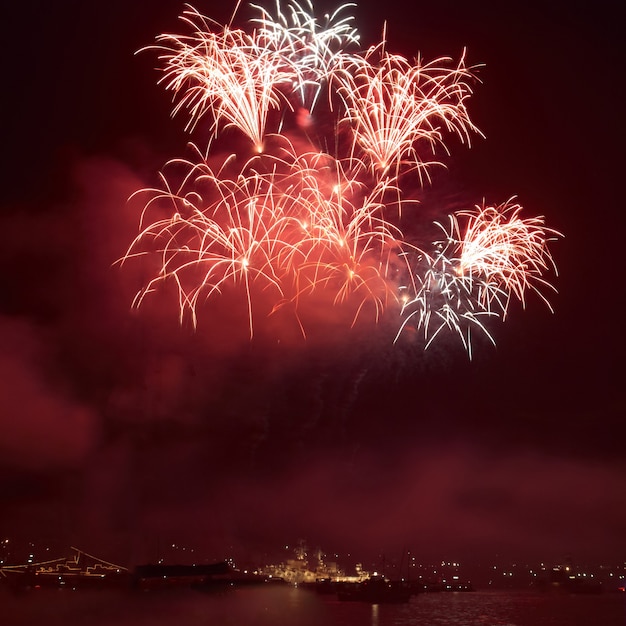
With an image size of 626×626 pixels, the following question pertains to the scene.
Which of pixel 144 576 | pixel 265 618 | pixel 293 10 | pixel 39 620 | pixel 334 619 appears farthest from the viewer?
pixel 144 576

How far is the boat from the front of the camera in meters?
96.8

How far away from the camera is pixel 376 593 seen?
9731 centimetres

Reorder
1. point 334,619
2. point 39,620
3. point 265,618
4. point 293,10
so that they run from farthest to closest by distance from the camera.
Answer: point 334,619 < point 265,618 < point 39,620 < point 293,10

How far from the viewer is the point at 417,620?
6294cm

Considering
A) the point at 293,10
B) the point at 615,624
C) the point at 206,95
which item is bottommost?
the point at 615,624

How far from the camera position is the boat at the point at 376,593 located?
96.8m

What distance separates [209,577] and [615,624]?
64.0 m

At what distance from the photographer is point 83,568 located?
11319 centimetres

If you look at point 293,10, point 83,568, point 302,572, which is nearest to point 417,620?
point 293,10

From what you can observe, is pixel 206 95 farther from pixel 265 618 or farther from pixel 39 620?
pixel 265 618

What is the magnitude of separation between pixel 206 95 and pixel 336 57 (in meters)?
2.77

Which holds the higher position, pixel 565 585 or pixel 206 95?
pixel 206 95

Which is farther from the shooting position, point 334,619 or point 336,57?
point 334,619

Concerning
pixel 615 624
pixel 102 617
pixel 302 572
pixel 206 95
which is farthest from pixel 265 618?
pixel 302 572
